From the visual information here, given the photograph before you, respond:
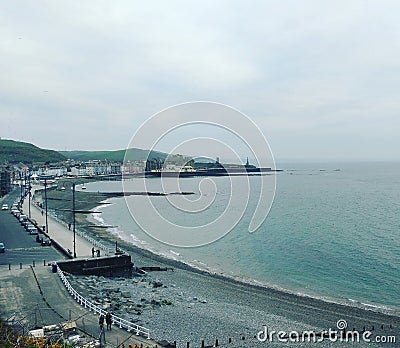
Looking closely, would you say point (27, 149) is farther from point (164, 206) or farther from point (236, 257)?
point (236, 257)

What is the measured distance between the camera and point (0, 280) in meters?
16.6

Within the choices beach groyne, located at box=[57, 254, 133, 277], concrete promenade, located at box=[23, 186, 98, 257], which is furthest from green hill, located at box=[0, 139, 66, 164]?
beach groyne, located at box=[57, 254, 133, 277]

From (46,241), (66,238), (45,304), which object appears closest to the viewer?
(45,304)

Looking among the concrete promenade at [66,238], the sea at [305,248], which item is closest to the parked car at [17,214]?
the concrete promenade at [66,238]

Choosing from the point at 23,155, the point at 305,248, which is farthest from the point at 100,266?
the point at 23,155

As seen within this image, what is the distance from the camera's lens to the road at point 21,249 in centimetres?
2027

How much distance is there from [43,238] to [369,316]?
18.7 m

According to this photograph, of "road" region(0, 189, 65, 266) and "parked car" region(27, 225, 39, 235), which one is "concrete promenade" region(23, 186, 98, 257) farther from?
"road" region(0, 189, 65, 266)

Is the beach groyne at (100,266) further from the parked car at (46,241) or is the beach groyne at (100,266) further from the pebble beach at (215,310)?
the parked car at (46,241)

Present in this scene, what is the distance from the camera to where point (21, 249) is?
74.3 feet

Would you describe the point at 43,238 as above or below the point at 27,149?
below

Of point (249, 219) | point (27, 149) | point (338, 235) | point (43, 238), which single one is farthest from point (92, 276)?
point (27, 149)

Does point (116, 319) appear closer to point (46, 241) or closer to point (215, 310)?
point (215, 310)

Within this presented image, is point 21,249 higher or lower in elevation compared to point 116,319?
higher
